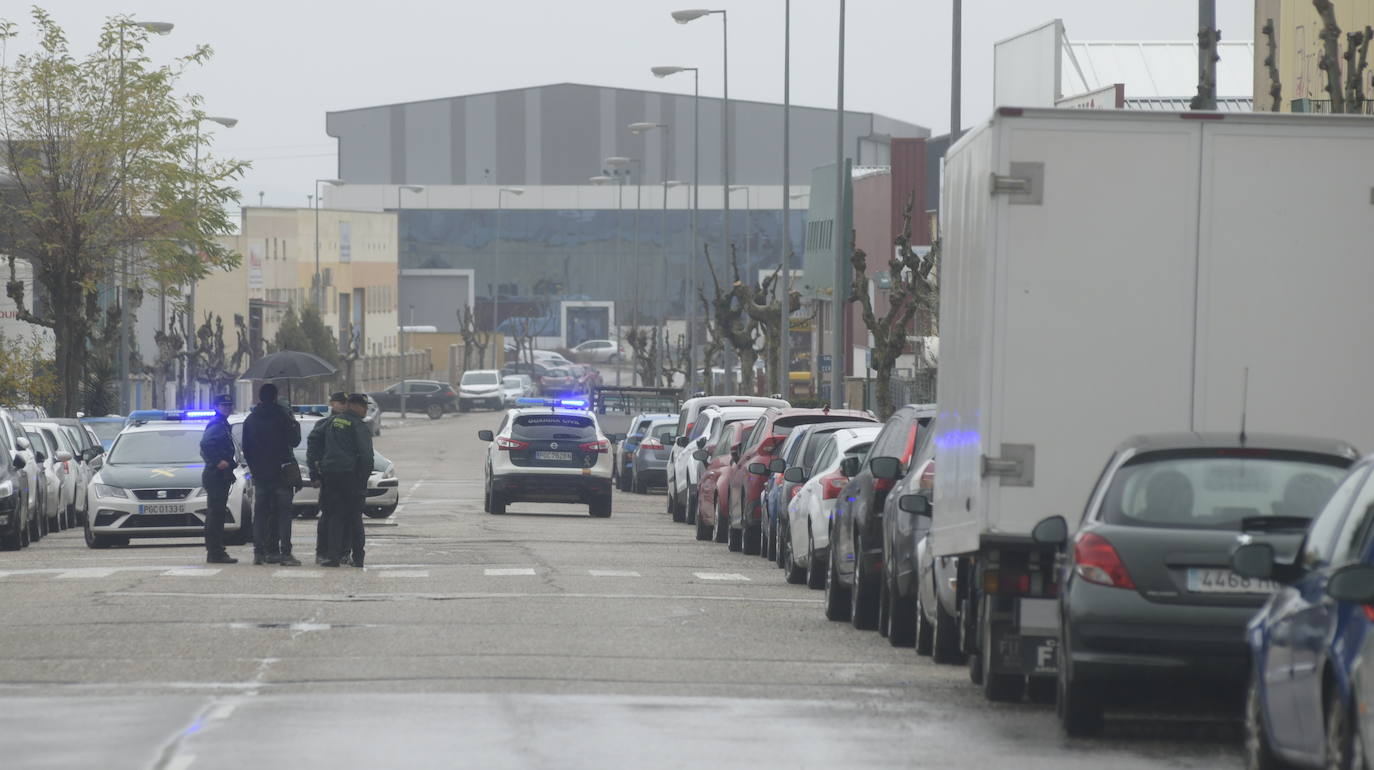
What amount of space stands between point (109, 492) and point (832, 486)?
31.3ft

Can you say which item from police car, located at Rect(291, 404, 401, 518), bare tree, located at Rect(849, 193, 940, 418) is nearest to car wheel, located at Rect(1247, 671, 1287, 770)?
police car, located at Rect(291, 404, 401, 518)

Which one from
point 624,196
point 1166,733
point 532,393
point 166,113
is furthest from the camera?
point 624,196

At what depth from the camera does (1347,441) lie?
38.0 ft

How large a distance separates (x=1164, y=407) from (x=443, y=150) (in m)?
124

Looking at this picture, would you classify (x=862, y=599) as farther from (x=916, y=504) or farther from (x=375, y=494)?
(x=375, y=494)

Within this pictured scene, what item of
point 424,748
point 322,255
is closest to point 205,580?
point 424,748

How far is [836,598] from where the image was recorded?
1778 centimetres

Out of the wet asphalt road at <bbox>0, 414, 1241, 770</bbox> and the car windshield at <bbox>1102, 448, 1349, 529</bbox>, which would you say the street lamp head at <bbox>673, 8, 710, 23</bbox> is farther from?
the car windshield at <bbox>1102, 448, 1349, 529</bbox>

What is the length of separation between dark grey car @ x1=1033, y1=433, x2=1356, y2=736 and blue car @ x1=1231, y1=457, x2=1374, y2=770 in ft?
2.28

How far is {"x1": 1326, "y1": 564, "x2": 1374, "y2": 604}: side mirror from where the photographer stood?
7688mm

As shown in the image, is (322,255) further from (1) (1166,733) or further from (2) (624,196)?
(1) (1166,733)

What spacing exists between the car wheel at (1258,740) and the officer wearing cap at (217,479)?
15067mm

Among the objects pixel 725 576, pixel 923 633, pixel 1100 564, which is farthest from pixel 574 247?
pixel 1100 564

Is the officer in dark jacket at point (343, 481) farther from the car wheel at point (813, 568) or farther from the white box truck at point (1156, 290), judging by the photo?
the white box truck at point (1156, 290)
